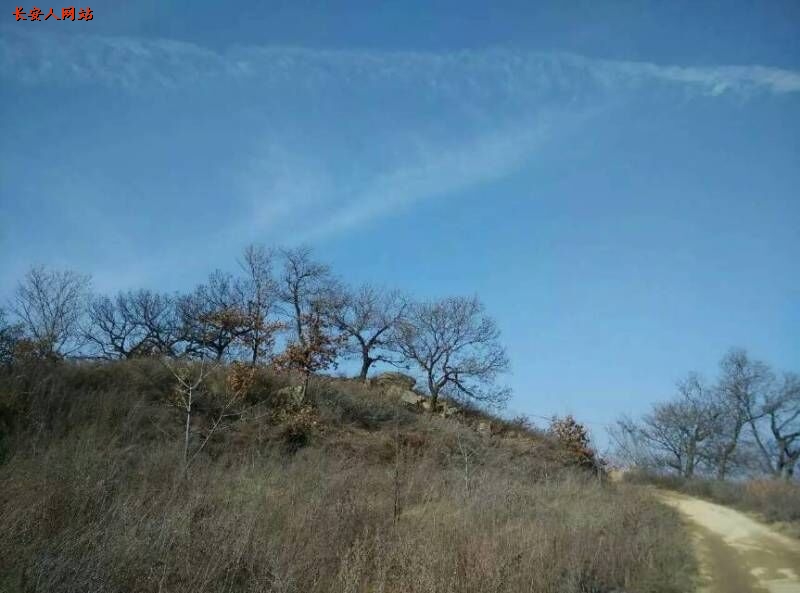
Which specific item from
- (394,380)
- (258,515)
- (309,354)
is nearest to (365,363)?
(394,380)

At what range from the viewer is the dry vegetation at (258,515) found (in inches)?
204

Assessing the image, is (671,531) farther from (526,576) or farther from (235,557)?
(235,557)

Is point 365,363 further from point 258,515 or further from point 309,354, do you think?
Answer: point 258,515

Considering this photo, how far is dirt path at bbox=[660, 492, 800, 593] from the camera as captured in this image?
31.4 feet

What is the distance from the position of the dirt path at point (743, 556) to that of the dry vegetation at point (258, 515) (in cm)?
70

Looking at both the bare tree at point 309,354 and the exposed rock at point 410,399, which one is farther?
the exposed rock at point 410,399

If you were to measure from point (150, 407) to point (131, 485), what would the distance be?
7312 millimetres

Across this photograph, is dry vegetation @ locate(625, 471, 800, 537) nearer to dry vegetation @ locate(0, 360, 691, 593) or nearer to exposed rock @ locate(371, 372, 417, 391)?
dry vegetation @ locate(0, 360, 691, 593)

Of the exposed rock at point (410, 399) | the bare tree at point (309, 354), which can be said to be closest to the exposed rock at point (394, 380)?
the exposed rock at point (410, 399)

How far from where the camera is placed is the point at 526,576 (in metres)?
6.73

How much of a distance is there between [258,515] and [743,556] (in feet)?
39.5

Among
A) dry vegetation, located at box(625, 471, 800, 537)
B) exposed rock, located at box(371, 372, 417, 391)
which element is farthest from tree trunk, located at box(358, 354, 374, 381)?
dry vegetation, located at box(625, 471, 800, 537)

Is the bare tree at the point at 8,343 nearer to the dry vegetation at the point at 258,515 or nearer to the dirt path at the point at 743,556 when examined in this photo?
the dry vegetation at the point at 258,515

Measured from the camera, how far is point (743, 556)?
12.3m
